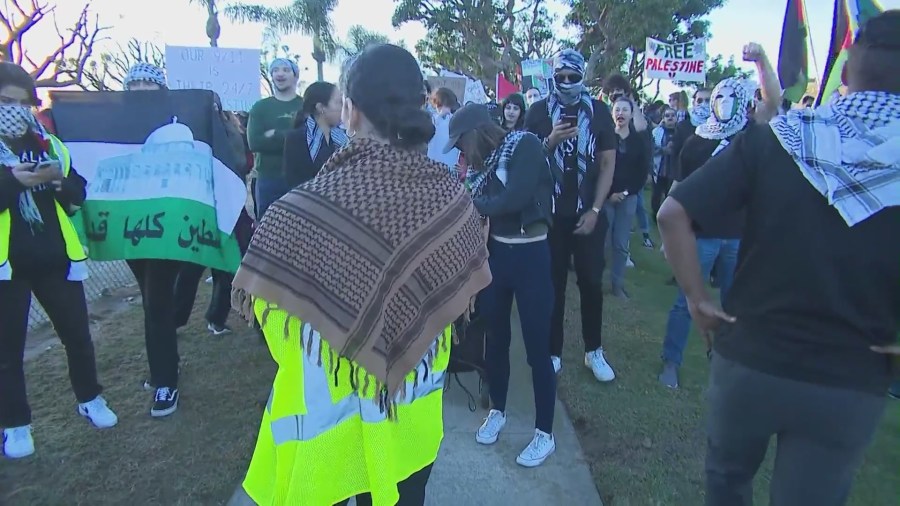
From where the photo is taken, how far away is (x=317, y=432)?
1.65 metres

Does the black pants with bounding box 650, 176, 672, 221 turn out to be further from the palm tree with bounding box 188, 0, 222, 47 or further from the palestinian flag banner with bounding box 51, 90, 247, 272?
the palm tree with bounding box 188, 0, 222, 47

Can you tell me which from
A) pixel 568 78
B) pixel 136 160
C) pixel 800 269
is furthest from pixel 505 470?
pixel 136 160

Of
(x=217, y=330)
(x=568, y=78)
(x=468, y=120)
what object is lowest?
(x=217, y=330)

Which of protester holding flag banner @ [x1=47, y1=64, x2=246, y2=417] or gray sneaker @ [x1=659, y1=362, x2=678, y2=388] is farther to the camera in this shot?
gray sneaker @ [x1=659, y1=362, x2=678, y2=388]

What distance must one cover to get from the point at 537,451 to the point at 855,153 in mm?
2149

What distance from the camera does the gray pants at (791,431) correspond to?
1780mm

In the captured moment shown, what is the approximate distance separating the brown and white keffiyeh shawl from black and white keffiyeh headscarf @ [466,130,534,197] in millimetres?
1411

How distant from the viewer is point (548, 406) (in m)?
3.22

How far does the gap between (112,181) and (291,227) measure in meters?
2.79

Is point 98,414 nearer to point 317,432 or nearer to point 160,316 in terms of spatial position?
point 160,316

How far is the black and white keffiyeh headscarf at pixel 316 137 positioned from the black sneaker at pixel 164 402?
165 centimetres

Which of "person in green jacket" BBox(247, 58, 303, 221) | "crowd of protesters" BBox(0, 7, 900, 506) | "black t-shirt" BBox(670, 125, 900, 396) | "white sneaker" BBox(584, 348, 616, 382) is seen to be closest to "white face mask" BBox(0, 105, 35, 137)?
"person in green jacket" BBox(247, 58, 303, 221)

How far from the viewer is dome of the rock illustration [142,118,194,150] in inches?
146

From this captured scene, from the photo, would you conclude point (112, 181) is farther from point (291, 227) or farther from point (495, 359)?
point (291, 227)
